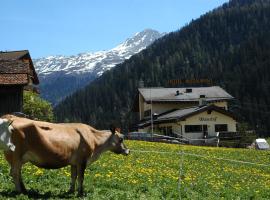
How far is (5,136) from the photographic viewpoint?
39.8ft

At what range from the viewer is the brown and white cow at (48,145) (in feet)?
42.7

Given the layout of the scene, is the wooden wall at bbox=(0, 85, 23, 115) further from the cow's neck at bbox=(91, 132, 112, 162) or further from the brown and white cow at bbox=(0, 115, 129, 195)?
the brown and white cow at bbox=(0, 115, 129, 195)

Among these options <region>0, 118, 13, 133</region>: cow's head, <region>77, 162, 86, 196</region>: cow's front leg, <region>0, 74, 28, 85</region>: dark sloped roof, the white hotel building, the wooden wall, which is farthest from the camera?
the white hotel building

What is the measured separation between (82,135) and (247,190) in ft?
26.7

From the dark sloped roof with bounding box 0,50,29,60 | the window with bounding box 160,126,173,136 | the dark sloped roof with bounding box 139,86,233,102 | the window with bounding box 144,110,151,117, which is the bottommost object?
the window with bounding box 160,126,173,136

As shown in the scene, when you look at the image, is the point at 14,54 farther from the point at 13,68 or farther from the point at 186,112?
the point at 13,68

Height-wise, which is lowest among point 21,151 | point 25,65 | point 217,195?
point 217,195

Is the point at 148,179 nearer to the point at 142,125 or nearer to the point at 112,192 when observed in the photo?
the point at 112,192

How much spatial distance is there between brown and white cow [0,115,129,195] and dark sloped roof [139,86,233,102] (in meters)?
80.1

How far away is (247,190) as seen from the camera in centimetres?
2016

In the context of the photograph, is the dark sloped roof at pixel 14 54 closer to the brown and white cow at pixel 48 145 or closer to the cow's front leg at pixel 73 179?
the brown and white cow at pixel 48 145

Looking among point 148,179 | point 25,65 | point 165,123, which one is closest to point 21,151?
point 148,179

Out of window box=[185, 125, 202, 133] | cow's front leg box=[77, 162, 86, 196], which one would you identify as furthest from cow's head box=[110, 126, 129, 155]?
window box=[185, 125, 202, 133]

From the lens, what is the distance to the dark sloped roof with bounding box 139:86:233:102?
96.2m
